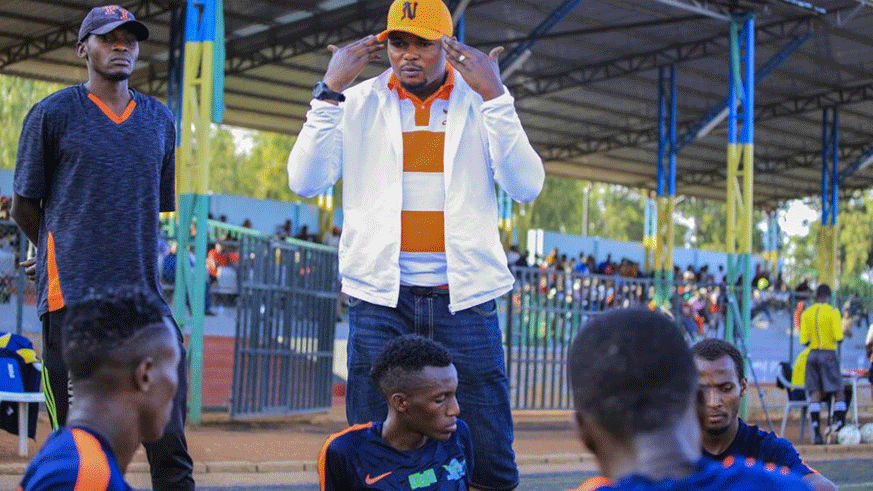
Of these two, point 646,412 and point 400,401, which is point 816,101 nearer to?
point 400,401

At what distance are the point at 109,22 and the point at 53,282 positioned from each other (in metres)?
0.89

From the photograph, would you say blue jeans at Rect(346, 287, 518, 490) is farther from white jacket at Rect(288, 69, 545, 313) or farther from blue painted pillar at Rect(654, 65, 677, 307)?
blue painted pillar at Rect(654, 65, 677, 307)

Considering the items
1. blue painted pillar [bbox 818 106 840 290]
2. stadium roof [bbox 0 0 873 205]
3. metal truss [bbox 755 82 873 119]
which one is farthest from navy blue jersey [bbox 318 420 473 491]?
blue painted pillar [bbox 818 106 840 290]

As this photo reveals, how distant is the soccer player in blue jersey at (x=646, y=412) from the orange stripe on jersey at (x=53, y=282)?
8.28ft

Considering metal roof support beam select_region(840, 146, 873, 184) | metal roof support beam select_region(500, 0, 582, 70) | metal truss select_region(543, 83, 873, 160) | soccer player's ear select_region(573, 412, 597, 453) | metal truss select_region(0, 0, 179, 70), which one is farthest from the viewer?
metal roof support beam select_region(840, 146, 873, 184)

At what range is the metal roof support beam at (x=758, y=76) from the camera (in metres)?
23.4

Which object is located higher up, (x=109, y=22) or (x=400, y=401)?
(x=109, y=22)

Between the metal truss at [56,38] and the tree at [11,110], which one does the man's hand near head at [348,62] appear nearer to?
the metal truss at [56,38]

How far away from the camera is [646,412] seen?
1.99 meters

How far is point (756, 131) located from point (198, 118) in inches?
919

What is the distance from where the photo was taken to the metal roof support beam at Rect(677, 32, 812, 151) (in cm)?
2342

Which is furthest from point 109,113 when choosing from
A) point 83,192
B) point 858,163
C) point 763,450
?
point 858,163

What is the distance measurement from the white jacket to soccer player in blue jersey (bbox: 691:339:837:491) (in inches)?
32.2

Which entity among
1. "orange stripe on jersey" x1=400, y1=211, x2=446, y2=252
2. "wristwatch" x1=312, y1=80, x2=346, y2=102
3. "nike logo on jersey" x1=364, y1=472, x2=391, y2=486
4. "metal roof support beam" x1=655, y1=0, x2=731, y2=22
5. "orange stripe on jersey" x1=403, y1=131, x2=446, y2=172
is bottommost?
"nike logo on jersey" x1=364, y1=472, x2=391, y2=486
